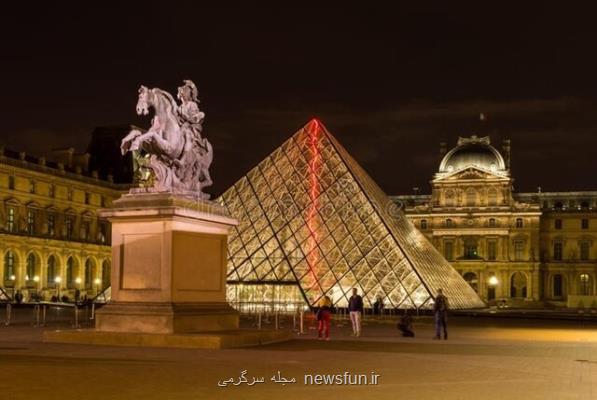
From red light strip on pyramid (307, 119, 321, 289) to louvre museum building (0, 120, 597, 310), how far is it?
5 cm

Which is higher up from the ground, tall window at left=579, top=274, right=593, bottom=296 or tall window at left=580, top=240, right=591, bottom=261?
tall window at left=580, top=240, right=591, bottom=261

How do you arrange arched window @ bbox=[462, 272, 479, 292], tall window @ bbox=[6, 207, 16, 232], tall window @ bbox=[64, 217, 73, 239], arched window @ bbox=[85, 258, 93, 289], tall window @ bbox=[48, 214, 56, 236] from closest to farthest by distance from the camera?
1. tall window @ bbox=[6, 207, 16, 232]
2. tall window @ bbox=[48, 214, 56, 236]
3. tall window @ bbox=[64, 217, 73, 239]
4. arched window @ bbox=[85, 258, 93, 289]
5. arched window @ bbox=[462, 272, 479, 292]

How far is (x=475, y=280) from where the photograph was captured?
293ft

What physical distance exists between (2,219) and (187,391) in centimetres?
5515

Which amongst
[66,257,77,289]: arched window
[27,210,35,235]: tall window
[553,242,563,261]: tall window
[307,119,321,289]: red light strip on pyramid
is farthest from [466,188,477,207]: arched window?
[307,119,321,289]: red light strip on pyramid

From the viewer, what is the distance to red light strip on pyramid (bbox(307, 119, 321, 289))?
116 feet

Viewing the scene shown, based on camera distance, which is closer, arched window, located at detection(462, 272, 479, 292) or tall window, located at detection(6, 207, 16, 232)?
tall window, located at detection(6, 207, 16, 232)

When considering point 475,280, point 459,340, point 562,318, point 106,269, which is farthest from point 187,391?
point 475,280

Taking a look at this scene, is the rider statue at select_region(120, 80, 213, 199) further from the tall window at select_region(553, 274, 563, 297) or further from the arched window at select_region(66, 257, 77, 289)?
the tall window at select_region(553, 274, 563, 297)

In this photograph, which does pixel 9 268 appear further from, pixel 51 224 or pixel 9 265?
pixel 51 224

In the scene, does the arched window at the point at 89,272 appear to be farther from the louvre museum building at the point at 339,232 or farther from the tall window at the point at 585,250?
the tall window at the point at 585,250

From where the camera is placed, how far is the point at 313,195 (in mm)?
38375

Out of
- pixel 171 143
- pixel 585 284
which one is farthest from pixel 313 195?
pixel 585 284

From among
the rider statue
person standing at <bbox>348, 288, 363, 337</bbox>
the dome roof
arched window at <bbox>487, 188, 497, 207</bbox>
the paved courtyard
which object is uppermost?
the dome roof
